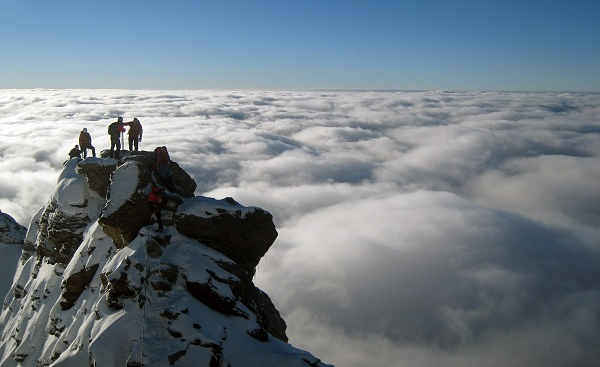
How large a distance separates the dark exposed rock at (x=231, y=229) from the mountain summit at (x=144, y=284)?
0.06 metres

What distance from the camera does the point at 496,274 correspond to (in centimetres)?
12612

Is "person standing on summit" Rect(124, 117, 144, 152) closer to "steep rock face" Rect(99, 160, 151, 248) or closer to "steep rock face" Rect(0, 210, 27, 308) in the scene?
"steep rock face" Rect(99, 160, 151, 248)

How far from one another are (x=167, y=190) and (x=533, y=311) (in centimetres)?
12909

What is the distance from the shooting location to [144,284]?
15.2 m

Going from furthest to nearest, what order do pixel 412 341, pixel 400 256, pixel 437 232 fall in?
pixel 437 232
pixel 400 256
pixel 412 341

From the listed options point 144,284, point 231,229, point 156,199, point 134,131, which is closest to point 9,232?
point 134,131

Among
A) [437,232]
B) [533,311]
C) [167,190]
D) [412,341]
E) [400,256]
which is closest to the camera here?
[167,190]

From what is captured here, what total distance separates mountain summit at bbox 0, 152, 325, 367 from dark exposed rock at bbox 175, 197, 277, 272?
6 cm

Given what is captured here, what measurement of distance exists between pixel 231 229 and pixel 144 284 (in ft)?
18.1

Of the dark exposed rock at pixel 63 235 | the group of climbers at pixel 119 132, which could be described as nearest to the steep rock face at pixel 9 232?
the dark exposed rock at pixel 63 235

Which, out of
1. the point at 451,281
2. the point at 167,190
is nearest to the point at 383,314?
the point at 451,281

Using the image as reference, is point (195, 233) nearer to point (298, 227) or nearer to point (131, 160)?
point (131, 160)

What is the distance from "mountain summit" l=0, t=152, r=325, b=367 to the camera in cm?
1362

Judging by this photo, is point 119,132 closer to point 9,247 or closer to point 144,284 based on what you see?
point 144,284
